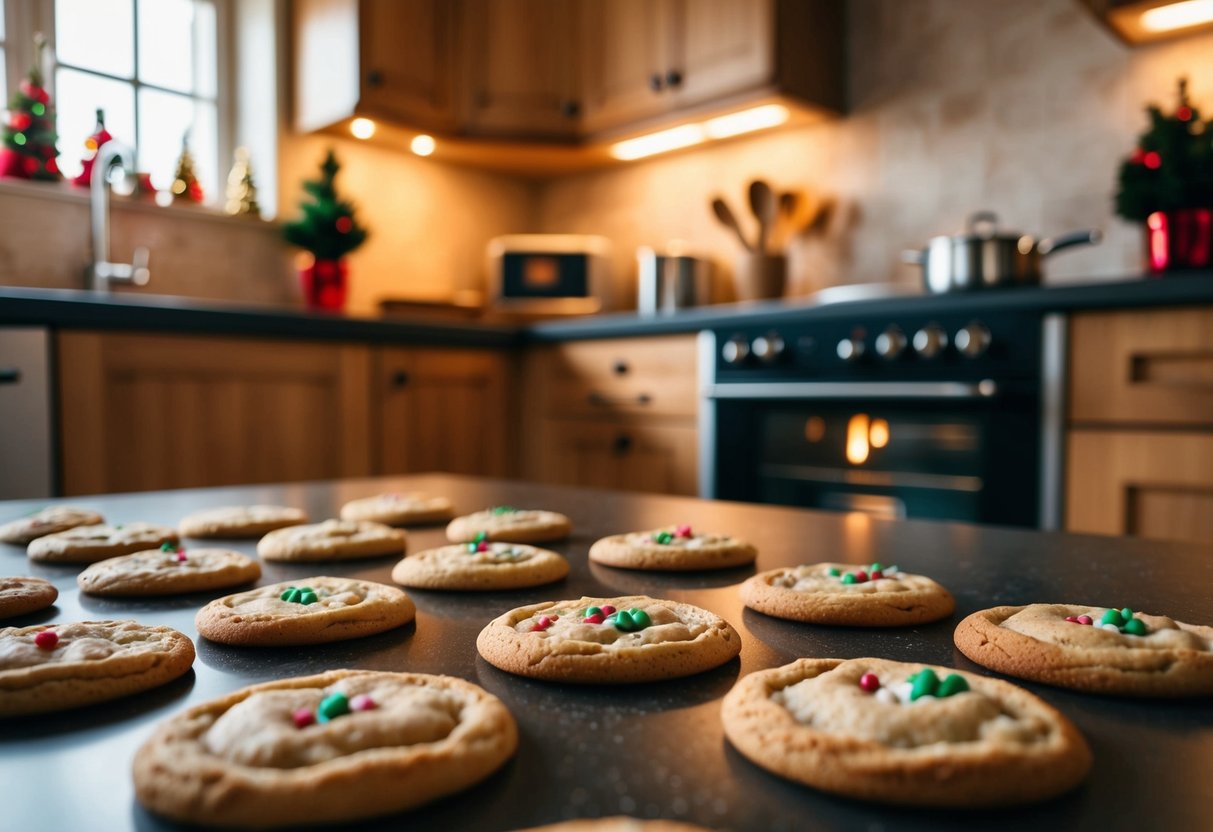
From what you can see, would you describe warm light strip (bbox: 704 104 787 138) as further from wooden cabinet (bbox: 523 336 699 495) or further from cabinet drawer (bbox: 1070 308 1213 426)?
cabinet drawer (bbox: 1070 308 1213 426)

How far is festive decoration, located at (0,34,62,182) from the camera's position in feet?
8.77

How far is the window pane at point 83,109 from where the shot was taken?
2.88 m

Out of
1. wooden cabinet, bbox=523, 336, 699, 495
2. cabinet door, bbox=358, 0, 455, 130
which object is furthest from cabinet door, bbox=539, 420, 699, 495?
cabinet door, bbox=358, 0, 455, 130

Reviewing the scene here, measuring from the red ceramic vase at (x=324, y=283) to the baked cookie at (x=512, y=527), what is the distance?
92.9 inches

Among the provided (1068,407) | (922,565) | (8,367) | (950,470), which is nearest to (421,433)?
(8,367)

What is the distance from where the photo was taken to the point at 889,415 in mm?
2277

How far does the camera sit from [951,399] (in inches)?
83.9

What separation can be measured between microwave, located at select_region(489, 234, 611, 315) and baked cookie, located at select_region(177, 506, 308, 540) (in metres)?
2.48

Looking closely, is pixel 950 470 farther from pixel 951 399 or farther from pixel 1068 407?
pixel 1068 407

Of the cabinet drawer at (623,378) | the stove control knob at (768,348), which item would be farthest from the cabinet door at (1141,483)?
the cabinet drawer at (623,378)

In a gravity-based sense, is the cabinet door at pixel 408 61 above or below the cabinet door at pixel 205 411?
above

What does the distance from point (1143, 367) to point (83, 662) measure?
1.98 meters

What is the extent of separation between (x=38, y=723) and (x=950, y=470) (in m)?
2.03

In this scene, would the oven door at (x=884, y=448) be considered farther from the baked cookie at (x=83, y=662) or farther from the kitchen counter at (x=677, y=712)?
the baked cookie at (x=83, y=662)
